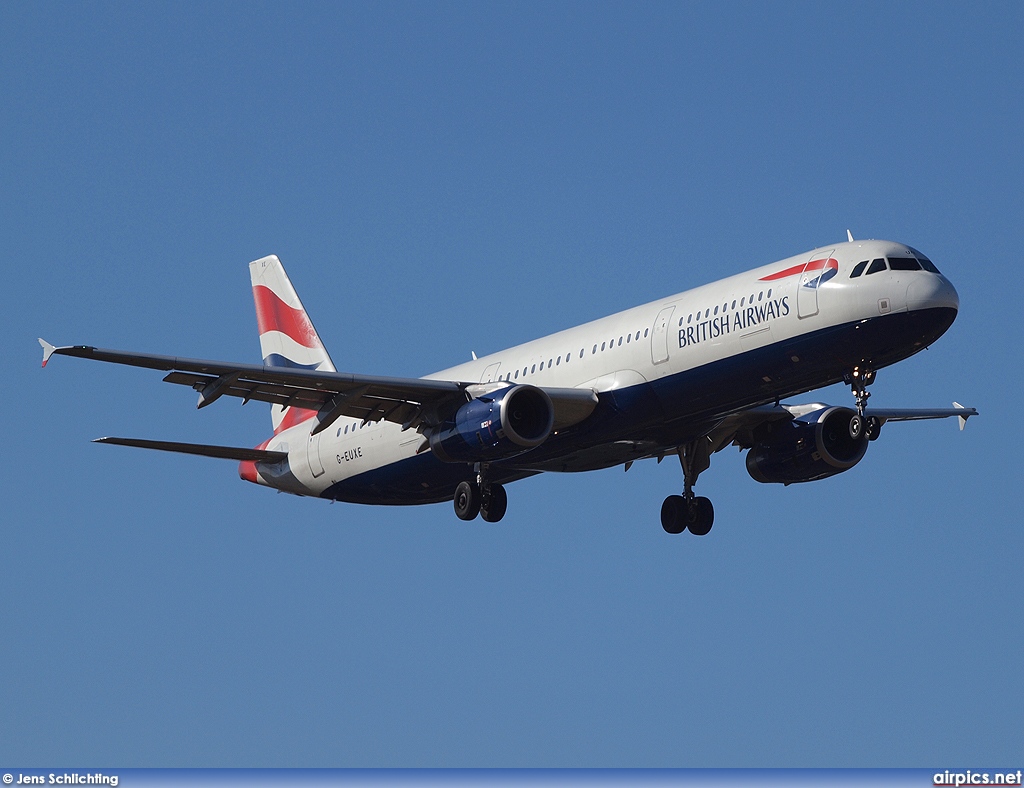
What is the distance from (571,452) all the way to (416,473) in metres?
5.38

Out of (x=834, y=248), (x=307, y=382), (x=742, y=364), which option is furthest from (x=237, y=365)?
(x=834, y=248)

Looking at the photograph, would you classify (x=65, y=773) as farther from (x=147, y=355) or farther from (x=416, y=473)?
(x=416, y=473)

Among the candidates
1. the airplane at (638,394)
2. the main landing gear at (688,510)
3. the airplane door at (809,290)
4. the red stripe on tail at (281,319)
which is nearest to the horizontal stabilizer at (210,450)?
the airplane at (638,394)

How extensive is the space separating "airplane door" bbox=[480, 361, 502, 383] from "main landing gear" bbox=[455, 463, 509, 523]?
2503mm

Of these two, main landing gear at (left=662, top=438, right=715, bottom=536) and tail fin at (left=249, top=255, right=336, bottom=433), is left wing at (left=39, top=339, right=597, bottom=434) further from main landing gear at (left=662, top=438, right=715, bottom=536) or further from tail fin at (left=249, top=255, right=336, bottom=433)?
tail fin at (left=249, top=255, right=336, bottom=433)

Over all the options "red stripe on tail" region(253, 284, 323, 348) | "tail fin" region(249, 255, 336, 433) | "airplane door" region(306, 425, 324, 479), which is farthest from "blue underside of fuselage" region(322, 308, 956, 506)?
"red stripe on tail" region(253, 284, 323, 348)

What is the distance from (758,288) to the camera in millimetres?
38594

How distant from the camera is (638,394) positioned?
39.9 metres

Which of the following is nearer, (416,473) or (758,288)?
(758,288)

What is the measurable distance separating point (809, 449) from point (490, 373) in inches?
357

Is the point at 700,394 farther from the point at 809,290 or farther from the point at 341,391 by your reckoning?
the point at 341,391

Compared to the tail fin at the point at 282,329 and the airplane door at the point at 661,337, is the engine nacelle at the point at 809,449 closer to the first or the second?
the airplane door at the point at 661,337

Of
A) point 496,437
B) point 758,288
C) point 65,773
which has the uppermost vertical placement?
point 758,288

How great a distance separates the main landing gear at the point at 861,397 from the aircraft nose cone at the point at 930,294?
2.01 meters
